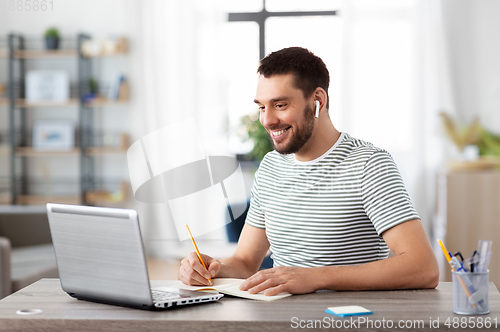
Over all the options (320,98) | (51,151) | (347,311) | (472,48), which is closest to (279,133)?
(320,98)

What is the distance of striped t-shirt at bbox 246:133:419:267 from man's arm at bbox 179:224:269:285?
59 mm

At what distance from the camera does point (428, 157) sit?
14.7ft

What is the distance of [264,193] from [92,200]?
11.8 feet

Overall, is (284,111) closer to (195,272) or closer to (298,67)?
(298,67)

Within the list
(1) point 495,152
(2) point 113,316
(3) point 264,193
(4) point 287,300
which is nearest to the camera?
(2) point 113,316

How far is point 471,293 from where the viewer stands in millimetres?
1048

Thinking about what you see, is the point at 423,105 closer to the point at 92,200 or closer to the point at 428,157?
the point at 428,157

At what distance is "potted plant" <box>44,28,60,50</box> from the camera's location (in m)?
4.90

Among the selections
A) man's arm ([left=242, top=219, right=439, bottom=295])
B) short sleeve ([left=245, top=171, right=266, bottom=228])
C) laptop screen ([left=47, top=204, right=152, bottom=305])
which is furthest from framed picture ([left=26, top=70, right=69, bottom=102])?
man's arm ([left=242, top=219, right=439, bottom=295])

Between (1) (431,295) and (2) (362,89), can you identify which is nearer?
(1) (431,295)

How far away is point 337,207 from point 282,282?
1.15 feet

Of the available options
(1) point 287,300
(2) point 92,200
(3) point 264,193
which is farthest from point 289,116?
(2) point 92,200

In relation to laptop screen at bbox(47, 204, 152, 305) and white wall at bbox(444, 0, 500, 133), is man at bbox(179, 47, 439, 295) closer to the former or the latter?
laptop screen at bbox(47, 204, 152, 305)

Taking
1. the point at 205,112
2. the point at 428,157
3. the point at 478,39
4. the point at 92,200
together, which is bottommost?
the point at 92,200
